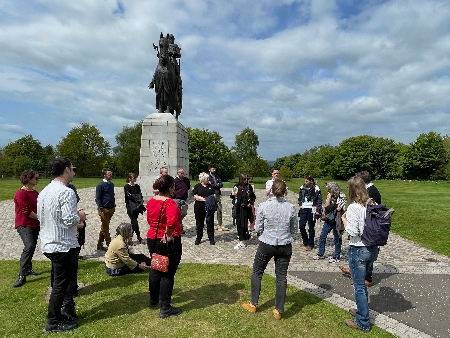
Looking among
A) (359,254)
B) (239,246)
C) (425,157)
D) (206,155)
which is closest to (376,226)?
(359,254)

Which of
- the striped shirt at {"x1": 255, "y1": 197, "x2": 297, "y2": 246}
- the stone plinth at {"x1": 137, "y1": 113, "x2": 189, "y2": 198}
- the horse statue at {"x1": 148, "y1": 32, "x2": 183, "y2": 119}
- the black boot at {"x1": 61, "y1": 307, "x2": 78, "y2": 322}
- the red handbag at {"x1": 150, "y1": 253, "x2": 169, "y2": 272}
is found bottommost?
the black boot at {"x1": 61, "y1": 307, "x2": 78, "y2": 322}

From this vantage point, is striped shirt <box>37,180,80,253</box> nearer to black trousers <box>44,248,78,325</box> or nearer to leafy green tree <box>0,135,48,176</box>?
black trousers <box>44,248,78,325</box>

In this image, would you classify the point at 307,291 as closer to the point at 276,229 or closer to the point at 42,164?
the point at 276,229

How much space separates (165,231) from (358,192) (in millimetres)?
2699

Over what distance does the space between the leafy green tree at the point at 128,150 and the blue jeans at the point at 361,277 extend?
60100 mm

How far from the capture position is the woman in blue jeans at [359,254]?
14.1 feet

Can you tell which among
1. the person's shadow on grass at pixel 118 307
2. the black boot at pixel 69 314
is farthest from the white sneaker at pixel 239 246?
the black boot at pixel 69 314

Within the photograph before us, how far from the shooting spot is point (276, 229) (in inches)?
177

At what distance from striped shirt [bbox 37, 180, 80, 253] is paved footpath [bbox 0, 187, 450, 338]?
292 cm

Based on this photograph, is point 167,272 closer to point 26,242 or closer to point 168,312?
point 168,312

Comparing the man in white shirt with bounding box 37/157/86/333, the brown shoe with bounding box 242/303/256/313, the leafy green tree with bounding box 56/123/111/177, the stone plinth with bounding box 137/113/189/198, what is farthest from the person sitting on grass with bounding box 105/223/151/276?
the leafy green tree with bounding box 56/123/111/177

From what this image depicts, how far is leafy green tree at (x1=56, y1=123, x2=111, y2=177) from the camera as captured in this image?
62.0 meters

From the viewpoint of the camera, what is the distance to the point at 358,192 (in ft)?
14.4

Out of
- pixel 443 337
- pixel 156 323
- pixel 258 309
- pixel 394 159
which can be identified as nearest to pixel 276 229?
pixel 258 309
